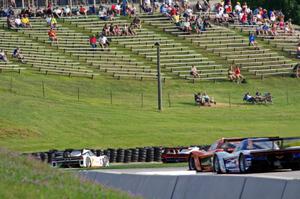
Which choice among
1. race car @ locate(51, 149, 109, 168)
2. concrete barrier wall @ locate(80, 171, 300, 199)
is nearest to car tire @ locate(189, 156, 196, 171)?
concrete barrier wall @ locate(80, 171, 300, 199)

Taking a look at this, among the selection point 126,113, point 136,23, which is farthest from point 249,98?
point 136,23

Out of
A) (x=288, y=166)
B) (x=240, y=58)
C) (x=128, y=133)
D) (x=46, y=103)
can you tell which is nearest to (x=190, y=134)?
(x=128, y=133)

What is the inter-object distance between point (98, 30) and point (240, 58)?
973cm

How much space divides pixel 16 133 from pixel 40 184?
1489 inches

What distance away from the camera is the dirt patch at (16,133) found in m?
52.6

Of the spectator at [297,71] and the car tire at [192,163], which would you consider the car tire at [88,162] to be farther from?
the spectator at [297,71]

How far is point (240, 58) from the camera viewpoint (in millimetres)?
78625

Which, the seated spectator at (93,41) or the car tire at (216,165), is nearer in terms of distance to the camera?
the car tire at (216,165)

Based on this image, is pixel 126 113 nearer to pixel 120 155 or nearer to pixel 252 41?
pixel 120 155

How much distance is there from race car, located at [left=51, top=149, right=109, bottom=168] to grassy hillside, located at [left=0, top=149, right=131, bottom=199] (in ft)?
75.1

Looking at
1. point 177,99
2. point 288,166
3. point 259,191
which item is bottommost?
point 177,99

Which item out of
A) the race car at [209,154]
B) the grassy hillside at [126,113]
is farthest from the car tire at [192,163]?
the grassy hillside at [126,113]

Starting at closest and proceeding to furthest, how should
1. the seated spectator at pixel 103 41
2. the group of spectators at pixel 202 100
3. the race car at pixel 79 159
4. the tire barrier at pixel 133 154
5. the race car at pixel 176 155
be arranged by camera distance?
the race car at pixel 79 159 < the race car at pixel 176 155 < the tire barrier at pixel 133 154 < the group of spectators at pixel 202 100 < the seated spectator at pixel 103 41

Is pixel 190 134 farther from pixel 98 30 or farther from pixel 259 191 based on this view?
pixel 259 191
